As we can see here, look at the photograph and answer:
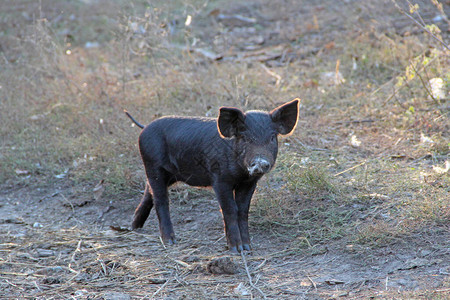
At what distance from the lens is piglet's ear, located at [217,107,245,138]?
166 inches

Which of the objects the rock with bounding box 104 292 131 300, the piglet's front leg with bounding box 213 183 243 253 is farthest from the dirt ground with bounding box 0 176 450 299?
the piglet's front leg with bounding box 213 183 243 253

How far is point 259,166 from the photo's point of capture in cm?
398

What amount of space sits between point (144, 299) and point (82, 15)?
10.1 meters

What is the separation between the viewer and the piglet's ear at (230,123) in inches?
166

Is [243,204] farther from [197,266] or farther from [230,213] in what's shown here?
[197,266]

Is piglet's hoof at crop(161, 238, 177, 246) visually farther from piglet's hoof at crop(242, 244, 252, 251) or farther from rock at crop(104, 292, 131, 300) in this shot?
rock at crop(104, 292, 131, 300)

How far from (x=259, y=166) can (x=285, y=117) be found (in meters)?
0.65

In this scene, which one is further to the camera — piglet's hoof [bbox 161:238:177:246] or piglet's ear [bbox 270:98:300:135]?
piglet's hoof [bbox 161:238:177:246]

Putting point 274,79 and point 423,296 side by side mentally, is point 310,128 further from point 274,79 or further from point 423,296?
point 423,296

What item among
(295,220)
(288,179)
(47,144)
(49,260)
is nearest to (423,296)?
(295,220)

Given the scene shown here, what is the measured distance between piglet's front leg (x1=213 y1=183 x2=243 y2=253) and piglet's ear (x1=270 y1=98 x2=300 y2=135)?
63 cm

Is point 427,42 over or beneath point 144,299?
beneath

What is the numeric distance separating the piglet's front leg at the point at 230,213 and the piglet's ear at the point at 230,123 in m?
0.44

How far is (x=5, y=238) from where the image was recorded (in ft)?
17.2
